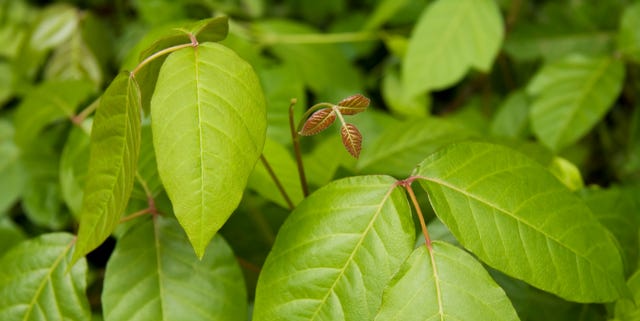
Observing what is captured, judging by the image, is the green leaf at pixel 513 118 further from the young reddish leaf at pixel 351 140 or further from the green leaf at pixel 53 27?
the green leaf at pixel 53 27

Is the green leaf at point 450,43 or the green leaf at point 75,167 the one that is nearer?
the green leaf at point 75,167

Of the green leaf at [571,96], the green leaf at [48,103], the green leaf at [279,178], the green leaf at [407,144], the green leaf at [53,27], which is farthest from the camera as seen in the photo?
the green leaf at [53,27]

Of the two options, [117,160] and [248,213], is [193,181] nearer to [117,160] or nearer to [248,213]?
[117,160]

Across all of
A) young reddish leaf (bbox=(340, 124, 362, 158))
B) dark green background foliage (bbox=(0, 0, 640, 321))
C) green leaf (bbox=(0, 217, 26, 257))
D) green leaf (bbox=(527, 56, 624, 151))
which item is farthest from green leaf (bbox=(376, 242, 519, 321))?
green leaf (bbox=(0, 217, 26, 257))

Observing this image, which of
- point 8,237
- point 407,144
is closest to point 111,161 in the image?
point 407,144

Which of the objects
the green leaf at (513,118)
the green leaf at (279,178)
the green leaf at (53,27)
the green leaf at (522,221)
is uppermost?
the green leaf at (522,221)

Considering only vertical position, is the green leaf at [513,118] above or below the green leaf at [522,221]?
below

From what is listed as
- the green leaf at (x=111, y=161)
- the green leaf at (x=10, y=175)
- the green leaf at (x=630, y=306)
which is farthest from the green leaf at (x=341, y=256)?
the green leaf at (x=10, y=175)
